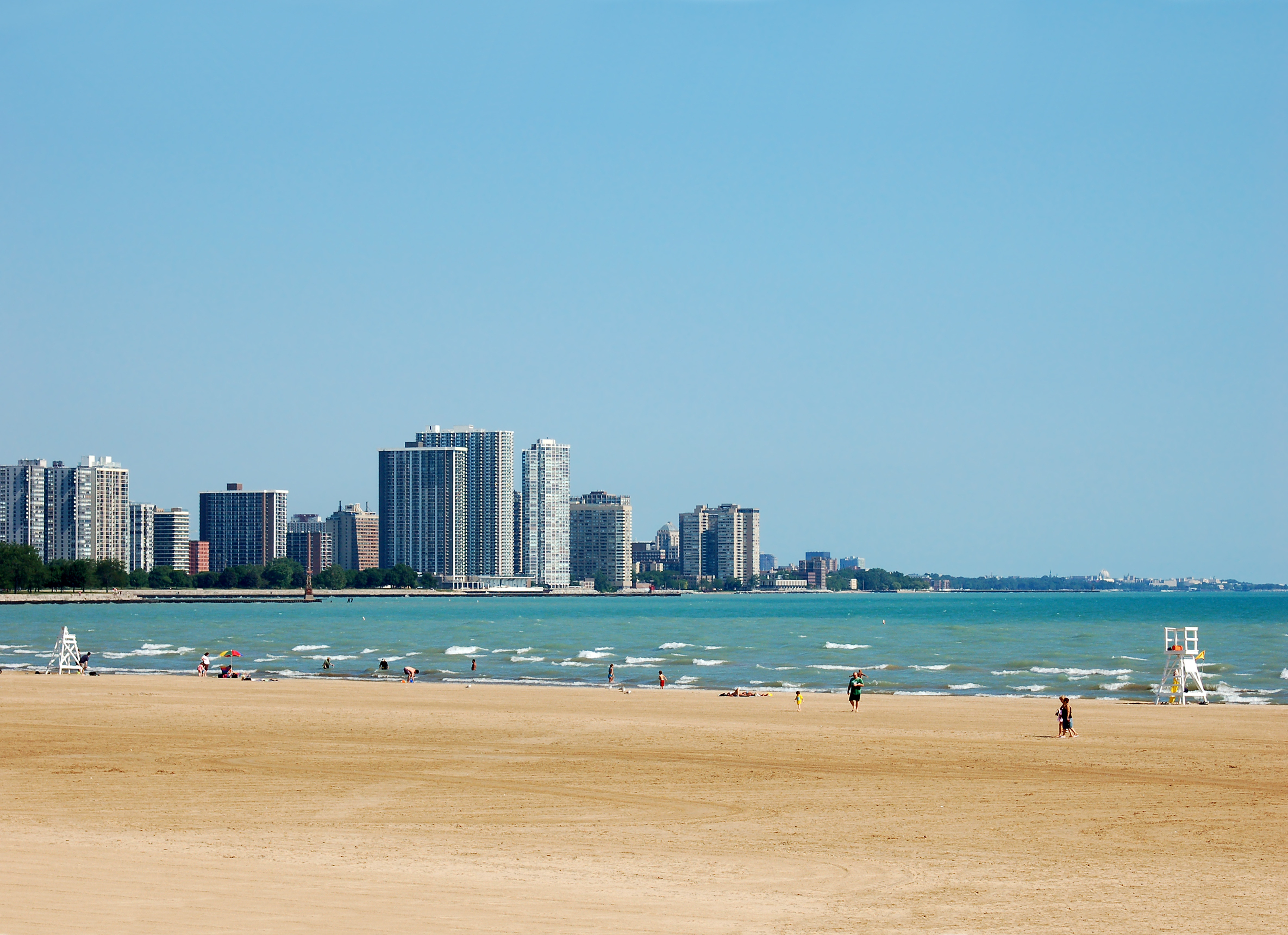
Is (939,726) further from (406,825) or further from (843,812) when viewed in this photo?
(406,825)

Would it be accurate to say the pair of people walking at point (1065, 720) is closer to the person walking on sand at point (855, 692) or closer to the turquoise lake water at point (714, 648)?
the person walking on sand at point (855, 692)

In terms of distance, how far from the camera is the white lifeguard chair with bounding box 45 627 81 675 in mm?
52781

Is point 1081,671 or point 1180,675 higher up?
point 1180,675

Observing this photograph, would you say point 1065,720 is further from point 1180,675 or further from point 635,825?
point 635,825

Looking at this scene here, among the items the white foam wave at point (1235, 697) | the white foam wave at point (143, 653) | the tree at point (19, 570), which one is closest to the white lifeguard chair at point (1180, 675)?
the white foam wave at point (1235, 697)

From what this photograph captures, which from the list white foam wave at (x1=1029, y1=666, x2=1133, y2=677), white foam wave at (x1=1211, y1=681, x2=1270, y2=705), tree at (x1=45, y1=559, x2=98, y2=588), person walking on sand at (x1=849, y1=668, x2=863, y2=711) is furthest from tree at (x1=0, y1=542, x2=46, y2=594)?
white foam wave at (x1=1211, y1=681, x2=1270, y2=705)

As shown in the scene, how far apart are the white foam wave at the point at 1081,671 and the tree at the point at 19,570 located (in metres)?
165

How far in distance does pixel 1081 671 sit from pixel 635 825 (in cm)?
4217

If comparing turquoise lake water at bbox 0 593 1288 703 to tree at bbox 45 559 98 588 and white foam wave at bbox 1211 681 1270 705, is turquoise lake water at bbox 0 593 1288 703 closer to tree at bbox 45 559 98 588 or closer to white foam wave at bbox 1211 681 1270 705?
white foam wave at bbox 1211 681 1270 705

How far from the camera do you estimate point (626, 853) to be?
1535cm

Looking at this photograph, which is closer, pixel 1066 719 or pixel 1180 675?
pixel 1066 719

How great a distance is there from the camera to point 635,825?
17406 millimetres

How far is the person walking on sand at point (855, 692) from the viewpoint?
36812 millimetres

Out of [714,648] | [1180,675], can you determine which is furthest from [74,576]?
[1180,675]
